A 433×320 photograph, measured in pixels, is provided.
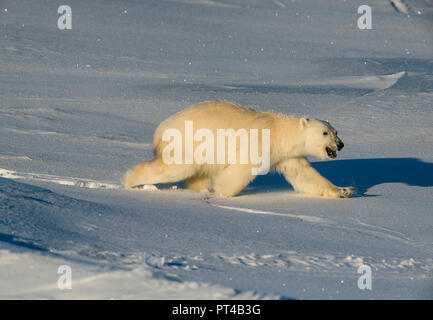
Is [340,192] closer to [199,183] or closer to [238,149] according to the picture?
[238,149]

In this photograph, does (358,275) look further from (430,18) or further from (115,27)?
(430,18)

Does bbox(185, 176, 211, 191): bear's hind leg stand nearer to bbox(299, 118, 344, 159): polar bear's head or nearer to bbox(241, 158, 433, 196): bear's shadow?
bbox(241, 158, 433, 196): bear's shadow

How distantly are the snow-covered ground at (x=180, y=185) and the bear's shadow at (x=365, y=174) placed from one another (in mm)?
20

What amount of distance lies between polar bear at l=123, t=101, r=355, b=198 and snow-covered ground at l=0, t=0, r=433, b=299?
0.54 ft

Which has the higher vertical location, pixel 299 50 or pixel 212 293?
pixel 299 50

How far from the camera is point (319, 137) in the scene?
534 centimetres

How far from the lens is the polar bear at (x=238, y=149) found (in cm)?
527

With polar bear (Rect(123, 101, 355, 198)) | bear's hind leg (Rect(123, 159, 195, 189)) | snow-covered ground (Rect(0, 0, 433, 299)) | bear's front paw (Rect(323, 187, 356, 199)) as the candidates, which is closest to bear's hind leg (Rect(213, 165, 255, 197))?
polar bear (Rect(123, 101, 355, 198))

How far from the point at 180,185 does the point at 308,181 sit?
1085 mm

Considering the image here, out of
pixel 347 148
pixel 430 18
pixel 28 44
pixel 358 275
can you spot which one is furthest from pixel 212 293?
pixel 430 18

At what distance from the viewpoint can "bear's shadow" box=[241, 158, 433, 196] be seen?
19.4ft

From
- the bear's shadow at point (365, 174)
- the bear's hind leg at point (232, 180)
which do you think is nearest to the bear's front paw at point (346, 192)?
the bear's shadow at point (365, 174)

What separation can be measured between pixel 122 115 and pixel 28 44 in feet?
15.9

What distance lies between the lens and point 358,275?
337cm
